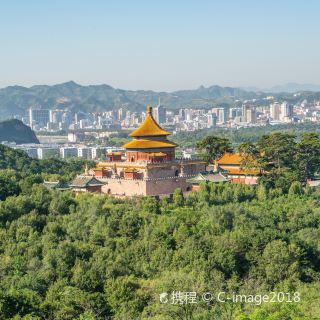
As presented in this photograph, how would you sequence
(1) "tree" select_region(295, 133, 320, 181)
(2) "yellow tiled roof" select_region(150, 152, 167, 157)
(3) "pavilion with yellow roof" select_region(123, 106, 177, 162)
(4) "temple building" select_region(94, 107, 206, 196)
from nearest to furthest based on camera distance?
1. (4) "temple building" select_region(94, 107, 206, 196)
2. (2) "yellow tiled roof" select_region(150, 152, 167, 157)
3. (3) "pavilion with yellow roof" select_region(123, 106, 177, 162)
4. (1) "tree" select_region(295, 133, 320, 181)

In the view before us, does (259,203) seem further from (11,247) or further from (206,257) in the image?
(11,247)

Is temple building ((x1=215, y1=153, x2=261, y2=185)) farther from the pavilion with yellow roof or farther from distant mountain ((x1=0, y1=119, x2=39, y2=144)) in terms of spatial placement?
distant mountain ((x1=0, y1=119, x2=39, y2=144))

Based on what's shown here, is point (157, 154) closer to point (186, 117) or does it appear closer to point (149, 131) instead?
point (149, 131)

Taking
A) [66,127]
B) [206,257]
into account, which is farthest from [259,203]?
[66,127]

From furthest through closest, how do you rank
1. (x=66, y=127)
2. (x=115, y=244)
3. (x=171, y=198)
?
(x=66, y=127) → (x=171, y=198) → (x=115, y=244)

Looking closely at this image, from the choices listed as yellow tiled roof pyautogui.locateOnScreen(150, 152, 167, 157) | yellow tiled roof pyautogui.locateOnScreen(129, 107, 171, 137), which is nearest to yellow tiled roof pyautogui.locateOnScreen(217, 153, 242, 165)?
yellow tiled roof pyautogui.locateOnScreen(129, 107, 171, 137)

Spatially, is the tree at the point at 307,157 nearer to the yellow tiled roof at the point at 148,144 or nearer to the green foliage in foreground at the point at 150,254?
the green foliage in foreground at the point at 150,254
